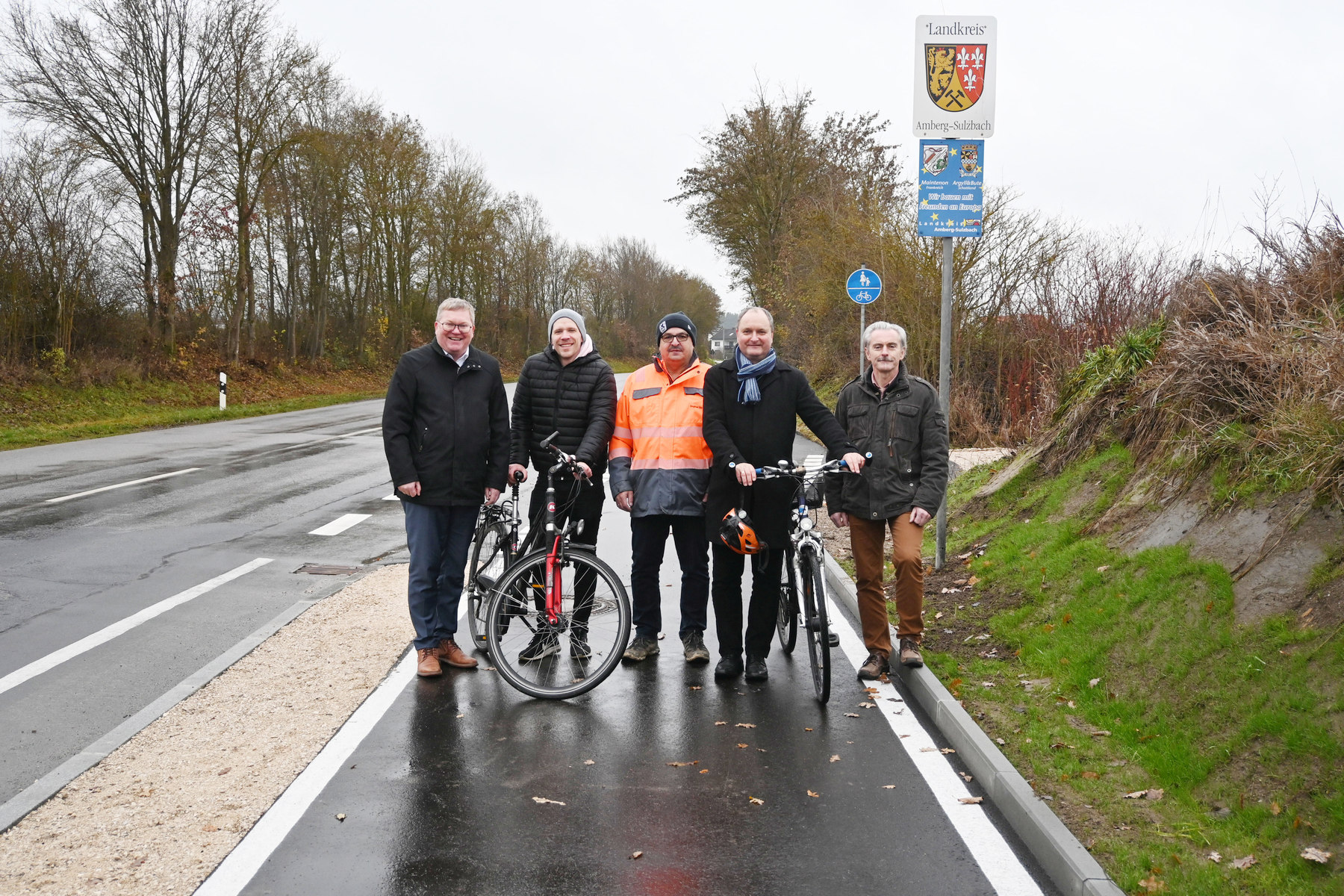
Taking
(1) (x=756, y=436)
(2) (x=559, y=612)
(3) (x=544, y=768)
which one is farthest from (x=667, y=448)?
(3) (x=544, y=768)

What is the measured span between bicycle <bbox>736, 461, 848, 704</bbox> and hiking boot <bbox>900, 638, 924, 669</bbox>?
0.54 metres

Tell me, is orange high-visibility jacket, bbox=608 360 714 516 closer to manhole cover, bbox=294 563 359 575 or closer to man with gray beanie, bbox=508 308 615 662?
man with gray beanie, bbox=508 308 615 662

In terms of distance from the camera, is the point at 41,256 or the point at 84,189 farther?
the point at 84,189

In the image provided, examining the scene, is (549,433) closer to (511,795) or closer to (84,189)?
(511,795)

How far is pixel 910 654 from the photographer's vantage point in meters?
5.78

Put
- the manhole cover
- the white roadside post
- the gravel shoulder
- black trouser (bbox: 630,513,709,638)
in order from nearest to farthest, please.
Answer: the gravel shoulder < black trouser (bbox: 630,513,709,638) < the white roadside post < the manhole cover

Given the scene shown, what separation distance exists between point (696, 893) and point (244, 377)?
106ft

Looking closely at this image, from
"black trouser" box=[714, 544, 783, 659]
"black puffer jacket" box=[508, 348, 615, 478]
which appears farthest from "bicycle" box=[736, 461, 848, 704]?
"black puffer jacket" box=[508, 348, 615, 478]

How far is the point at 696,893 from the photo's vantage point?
343 centimetres

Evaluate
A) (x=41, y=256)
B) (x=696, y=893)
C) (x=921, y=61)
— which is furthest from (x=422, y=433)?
(x=41, y=256)

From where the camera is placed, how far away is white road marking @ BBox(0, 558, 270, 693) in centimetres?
570

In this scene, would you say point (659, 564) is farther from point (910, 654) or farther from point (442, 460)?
point (910, 654)

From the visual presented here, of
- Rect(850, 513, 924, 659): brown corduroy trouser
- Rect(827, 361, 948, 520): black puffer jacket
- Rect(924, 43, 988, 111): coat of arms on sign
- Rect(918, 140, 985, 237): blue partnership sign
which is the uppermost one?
Rect(924, 43, 988, 111): coat of arms on sign

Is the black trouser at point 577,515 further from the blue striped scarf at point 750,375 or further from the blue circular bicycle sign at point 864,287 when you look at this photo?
the blue circular bicycle sign at point 864,287
